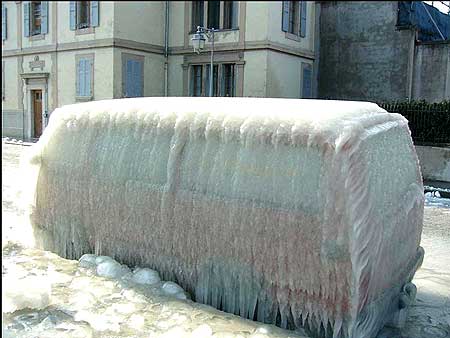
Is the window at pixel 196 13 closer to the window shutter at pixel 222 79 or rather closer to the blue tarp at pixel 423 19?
the window shutter at pixel 222 79

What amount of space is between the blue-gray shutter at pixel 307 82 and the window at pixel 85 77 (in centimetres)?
Result: 836

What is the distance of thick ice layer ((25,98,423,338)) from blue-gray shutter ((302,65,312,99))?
1786 centimetres

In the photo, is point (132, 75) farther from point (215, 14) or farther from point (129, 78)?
point (215, 14)

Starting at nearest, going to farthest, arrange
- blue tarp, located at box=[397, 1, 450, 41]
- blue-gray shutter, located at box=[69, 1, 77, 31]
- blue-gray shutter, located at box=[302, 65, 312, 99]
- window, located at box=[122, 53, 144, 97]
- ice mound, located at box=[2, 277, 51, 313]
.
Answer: ice mound, located at box=[2, 277, 51, 313] < blue tarp, located at box=[397, 1, 450, 41] < window, located at box=[122, 53, 144, 97] < blue-gray shutter, located at box=[69, 1, 77, 31] < blue-gray shutter, located at box=[302, 65, 312, 99]

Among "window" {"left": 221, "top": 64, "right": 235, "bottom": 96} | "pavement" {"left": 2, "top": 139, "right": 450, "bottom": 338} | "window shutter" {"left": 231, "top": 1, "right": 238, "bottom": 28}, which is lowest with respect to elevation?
"pavement" {"left": 2, "top": 139, "right": 450, "bottom": 338}

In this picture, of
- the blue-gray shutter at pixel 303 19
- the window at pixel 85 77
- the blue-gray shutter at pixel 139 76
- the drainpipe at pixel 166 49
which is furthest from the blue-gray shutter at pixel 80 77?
the blue-gray shutter at pixel 303 19

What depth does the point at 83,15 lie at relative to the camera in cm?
2094

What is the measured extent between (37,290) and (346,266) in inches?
83.8

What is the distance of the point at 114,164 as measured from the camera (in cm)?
374

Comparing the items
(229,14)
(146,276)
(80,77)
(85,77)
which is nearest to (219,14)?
(229,14)

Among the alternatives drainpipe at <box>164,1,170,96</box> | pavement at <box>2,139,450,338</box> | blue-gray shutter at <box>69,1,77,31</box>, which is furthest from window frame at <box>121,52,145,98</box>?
pavement at <box>2,139,450,338</box>

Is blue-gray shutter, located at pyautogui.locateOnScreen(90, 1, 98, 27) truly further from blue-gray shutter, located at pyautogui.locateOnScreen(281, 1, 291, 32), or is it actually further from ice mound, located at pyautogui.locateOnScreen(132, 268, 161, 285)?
ice mound, located at pyautogui.locateOnScreen(132, 268, 161, 285)

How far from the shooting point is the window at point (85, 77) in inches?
814

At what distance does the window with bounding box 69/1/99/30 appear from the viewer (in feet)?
66.2
